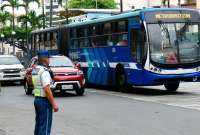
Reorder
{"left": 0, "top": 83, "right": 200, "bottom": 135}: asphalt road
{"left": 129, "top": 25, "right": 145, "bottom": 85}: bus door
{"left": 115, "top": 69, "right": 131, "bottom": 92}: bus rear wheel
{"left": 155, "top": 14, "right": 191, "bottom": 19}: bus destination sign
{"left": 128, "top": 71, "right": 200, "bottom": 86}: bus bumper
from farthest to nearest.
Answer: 1. {"left": 115, "top": 69, "right": 131, "bottom": 92}: bus rear wheel
2. {"left": 155, "top": 14, "right": 191, "bottom": 19}: bus destination sign
3. {"left": 129, "top": 25, "right": 145, "bottom": 85}: bus door
4. {"left": 128, "top": 71, "right": 200, "bottom": 86}: bus bumper
5. {"left": 0, "top": 83, "right": 200, "bottom": 135}: asphalt road

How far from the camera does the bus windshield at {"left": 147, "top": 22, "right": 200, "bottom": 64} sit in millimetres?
21953

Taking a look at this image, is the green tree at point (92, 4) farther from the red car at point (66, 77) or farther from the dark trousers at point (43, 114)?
the dark trousers at point (43, 114)

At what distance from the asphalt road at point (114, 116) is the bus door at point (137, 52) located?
1090 millimetres

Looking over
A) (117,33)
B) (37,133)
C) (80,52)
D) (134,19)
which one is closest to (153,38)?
(134,19)

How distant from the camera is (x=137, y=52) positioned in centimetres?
2275

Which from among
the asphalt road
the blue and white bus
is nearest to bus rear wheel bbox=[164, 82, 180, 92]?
the blue and white bus

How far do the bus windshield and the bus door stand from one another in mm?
442

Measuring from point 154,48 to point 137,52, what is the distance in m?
1.00

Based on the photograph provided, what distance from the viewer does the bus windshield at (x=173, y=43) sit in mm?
21953

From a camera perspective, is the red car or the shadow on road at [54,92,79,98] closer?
the red car

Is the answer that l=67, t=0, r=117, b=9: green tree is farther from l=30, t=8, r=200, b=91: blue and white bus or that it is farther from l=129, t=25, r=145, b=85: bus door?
l=129, t=25, r=145, b=85: bus door

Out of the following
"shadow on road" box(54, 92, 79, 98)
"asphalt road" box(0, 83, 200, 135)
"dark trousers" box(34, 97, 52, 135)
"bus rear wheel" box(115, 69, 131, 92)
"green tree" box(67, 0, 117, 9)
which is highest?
"green tree" box(67, 0, 117, 9)

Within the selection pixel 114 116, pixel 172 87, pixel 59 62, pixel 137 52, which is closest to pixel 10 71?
pixel 59 62

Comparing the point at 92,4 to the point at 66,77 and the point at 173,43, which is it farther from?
the point at 173,43
